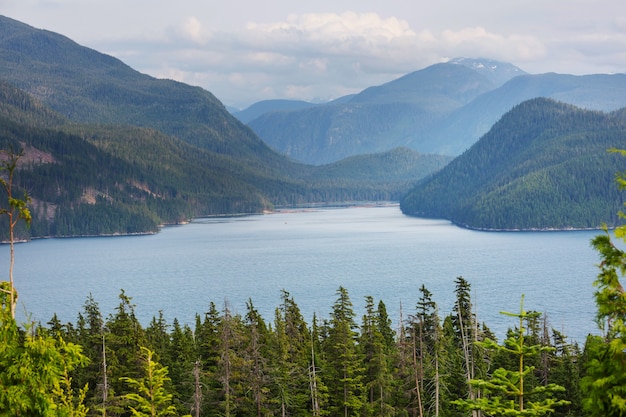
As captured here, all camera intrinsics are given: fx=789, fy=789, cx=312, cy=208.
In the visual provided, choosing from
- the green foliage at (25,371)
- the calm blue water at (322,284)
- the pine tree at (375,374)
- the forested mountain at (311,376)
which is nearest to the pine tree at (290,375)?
the forested mountain at (311,376)

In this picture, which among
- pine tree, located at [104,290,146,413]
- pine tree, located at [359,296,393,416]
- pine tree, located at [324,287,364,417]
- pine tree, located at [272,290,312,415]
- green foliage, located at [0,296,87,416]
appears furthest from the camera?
pine tree, located at [104,290,146,413]

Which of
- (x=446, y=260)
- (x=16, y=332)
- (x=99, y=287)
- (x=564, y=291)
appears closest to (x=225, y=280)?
(x=99, y=287)

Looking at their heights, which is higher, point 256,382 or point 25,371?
point 25,371

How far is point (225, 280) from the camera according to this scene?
16225cm

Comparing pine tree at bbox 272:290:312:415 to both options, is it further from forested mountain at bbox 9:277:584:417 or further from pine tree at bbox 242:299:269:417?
pine tree at bbox 242:299:269:417

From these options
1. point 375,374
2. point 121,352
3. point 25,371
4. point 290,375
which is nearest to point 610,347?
point 25,371

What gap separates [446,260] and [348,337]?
139 m

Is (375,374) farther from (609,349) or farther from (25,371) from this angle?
(609,349)

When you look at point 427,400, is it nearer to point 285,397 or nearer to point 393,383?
point 393,383

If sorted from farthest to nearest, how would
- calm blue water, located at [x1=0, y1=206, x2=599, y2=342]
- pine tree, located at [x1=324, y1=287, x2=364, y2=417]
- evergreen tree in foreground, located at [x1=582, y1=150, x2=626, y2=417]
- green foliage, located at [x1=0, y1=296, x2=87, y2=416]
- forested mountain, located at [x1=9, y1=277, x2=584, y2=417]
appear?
calm blue water, located at [x1=0, y1=206, x2=599, y2=342], pine tree, located at [x1=324, y1=287, x2=364, y2=417], forested mountain, located at [x1=9, y1=277, x2=584, y2=417], green foliage, located at [x1=0, y1=296, x2=87, y2=416], evergreen tree in foreground, located at [x1=582, y1=150, x2=626, y2=417]

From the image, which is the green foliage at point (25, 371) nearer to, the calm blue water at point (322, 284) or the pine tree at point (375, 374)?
the pine tree at point (375, 374)

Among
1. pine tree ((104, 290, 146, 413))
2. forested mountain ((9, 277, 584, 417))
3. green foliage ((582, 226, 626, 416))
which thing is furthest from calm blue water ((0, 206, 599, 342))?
green foliage ((582, 226, 626, 416))

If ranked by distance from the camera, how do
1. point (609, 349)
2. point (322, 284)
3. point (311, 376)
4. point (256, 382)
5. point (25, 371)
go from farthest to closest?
point (322, 284)
point (311, 376)
point (256, 382)
point (25, 371)
point (609, 349)

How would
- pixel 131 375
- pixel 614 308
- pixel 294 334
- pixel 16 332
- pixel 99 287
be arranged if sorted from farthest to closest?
1. pixel 99 287
2. pixel 294 334
3. pixel 131 375
4. pixel 16 332
5. pixel 614 308
